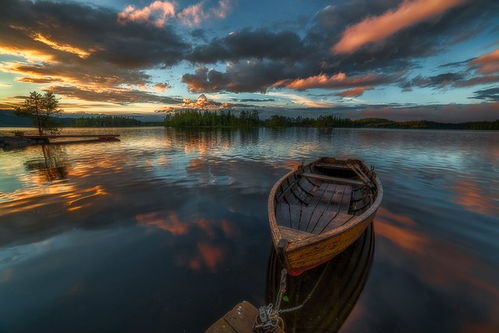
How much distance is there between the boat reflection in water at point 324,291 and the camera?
4531 millimetres

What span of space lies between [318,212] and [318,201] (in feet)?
5.35

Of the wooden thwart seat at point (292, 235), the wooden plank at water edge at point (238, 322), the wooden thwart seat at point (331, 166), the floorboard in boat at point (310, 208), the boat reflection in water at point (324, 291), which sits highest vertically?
the wooden thwart seat at point (292, 235)

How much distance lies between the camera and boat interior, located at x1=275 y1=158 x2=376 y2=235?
6867mm

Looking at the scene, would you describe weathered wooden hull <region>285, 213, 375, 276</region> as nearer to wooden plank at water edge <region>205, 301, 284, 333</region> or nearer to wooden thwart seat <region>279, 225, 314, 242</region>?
wooden thwart seat <region>279, 225, 314, 242</region>

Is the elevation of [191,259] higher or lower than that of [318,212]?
lower

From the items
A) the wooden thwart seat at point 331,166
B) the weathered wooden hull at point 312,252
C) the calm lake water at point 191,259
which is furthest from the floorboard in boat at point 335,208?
the wooden thwart seat at point 331,166

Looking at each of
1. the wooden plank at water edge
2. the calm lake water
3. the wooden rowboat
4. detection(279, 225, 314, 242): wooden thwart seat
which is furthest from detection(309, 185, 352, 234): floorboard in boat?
the wooden plank at water edge

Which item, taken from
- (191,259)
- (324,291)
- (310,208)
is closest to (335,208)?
(310,208)

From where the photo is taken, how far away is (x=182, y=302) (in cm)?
503

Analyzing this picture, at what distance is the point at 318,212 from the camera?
780 centimetres

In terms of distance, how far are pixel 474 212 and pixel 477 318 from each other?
8026 millimetres

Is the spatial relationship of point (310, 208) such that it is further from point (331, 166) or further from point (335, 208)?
point (331, 166)

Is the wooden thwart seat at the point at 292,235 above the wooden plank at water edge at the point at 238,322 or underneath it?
above

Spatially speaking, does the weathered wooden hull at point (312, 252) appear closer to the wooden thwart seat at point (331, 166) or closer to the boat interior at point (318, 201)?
the boat interior at point (318, 201)
